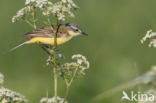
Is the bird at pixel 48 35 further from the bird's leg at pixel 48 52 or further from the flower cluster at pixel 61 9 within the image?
the flower cluster at pixel 61 9

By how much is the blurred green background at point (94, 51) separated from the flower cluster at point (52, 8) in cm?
217

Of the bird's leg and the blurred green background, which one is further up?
the blurred green background

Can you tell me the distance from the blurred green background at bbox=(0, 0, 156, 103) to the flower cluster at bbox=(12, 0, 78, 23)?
7.13 feet

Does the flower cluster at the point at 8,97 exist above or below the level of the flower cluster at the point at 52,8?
below

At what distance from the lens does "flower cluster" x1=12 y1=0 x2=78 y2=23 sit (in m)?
4.91

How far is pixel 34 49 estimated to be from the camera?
9883 millimetres

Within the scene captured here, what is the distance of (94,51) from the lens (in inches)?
373

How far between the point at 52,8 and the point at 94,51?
4564 millimetres

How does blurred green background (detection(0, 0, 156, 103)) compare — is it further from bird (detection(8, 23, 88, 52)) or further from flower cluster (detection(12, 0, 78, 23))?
flower cluster (detection(12, 0, 78, 23))

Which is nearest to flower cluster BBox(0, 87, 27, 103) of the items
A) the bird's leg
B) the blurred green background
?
the bird's leg

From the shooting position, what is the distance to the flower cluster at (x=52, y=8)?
491 centimetres

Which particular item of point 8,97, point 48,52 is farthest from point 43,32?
point 8,97

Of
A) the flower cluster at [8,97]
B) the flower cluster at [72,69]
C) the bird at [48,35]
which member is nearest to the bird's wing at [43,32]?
the bird at [48,35]

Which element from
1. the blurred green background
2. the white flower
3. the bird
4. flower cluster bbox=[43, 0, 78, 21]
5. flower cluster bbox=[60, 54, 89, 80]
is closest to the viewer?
flower cluster bbox=[43, 0, 78, 21]
